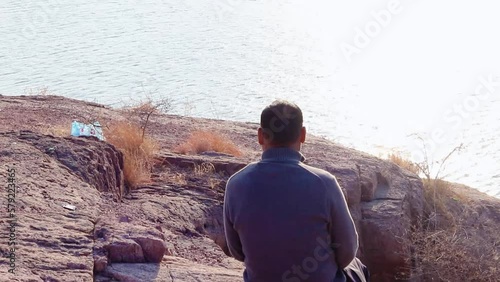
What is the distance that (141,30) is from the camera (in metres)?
22.1

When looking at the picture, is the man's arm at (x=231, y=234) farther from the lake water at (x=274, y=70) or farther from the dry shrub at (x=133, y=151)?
the lake water at (x=274, y=70)

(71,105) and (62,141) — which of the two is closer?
(62,141)

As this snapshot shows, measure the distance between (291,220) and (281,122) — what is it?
0.41 meters

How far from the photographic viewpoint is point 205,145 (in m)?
8.92

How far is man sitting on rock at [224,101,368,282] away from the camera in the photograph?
138 inches

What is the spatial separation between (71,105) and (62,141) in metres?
4.60

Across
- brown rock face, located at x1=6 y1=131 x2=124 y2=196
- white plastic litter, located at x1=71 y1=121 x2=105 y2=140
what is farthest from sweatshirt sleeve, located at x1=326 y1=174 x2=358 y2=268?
white plastic litter, located at x1=71 y1=121 x2=105 y2=140

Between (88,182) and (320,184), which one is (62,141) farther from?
(320,184)

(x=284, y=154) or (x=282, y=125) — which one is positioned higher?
(x=282, y=125)

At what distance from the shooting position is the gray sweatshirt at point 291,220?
3.51 m

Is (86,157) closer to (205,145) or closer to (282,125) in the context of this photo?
(205,145)

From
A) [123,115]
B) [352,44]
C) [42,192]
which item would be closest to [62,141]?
[42,192]

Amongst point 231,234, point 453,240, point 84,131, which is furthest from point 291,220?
point 453,240

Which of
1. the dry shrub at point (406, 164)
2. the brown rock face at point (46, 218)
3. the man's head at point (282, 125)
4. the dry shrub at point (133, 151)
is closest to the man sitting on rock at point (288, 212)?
the man's head at point (282, 125)
